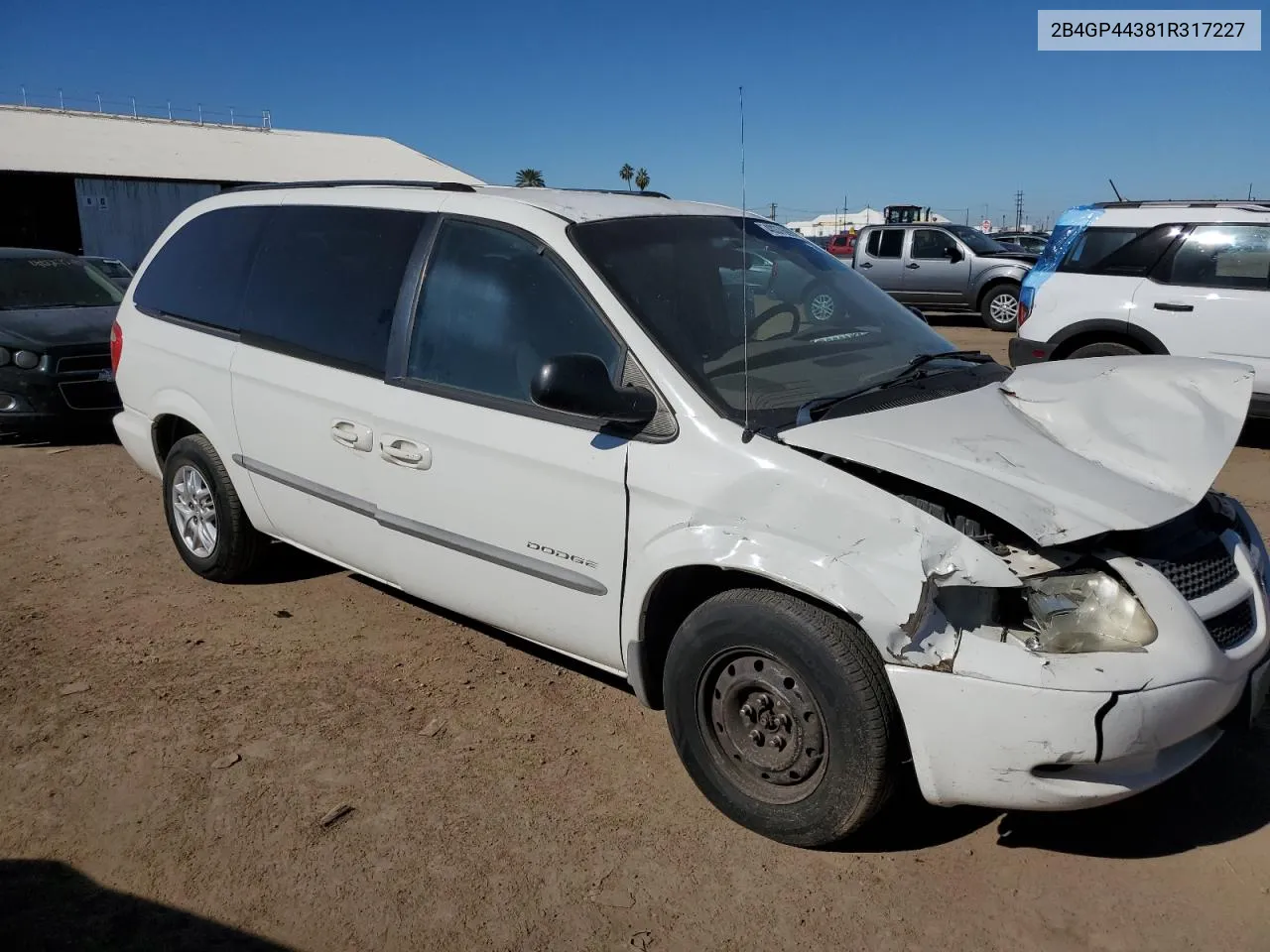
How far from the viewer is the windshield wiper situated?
10.0 ft

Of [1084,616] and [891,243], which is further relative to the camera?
[891,243]

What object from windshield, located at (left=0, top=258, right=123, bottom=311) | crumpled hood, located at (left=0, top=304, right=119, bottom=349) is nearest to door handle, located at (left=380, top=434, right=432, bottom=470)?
crumpled hood, located at (left=0, top=304, right=119, bottom=349)

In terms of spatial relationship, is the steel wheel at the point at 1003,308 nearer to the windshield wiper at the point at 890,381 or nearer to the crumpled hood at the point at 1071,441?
the windshield wiper at the point at 890,381

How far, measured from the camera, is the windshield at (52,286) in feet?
30.0

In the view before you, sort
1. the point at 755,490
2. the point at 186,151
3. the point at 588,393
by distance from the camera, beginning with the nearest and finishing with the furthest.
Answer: the point at 755,490
the point at 588,393
the point at 186,151

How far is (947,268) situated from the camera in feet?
58.0

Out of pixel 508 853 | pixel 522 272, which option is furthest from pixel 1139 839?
pixel 522 272

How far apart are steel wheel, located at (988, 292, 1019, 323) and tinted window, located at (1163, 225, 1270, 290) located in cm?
967

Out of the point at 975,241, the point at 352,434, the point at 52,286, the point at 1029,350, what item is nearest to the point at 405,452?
the point at 352,434

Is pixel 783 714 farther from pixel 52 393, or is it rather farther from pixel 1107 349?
pixel 52 393

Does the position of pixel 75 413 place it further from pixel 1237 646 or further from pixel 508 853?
pixel 1237 646

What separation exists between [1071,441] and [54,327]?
831 centimetres

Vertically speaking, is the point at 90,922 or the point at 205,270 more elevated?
the point at 205,270

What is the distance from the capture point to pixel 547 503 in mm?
3299
